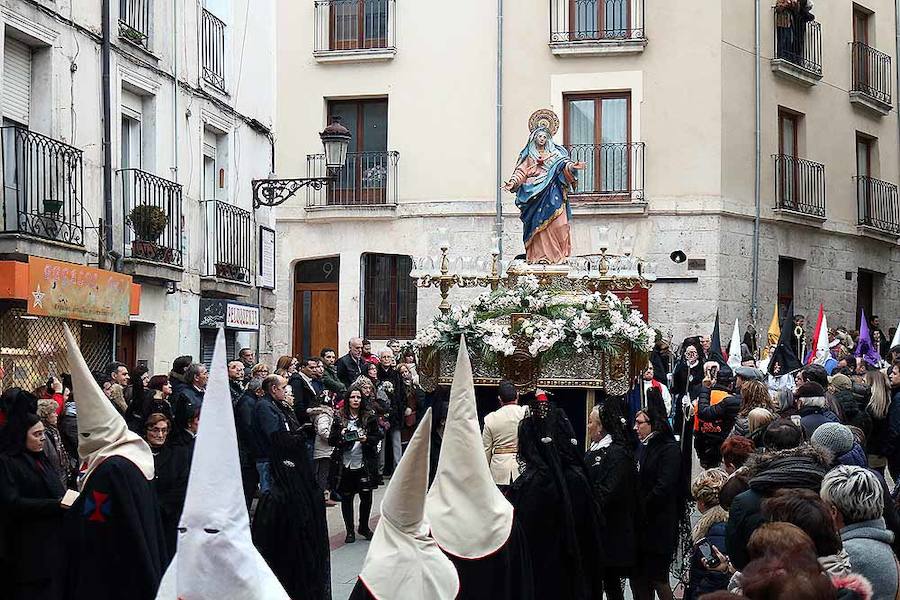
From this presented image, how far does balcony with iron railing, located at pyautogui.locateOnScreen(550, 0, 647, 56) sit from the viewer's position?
79.6 ft

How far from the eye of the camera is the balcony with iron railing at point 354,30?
25.5 metres

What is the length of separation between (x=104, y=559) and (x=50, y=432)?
3004 mm

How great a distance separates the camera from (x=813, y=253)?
26.4 meters

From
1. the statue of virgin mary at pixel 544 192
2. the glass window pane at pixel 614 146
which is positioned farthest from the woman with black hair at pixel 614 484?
the glass window pane at pixel 614 146

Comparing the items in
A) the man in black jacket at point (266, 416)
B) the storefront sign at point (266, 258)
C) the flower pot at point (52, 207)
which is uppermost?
the flower pot at point (52, 207)

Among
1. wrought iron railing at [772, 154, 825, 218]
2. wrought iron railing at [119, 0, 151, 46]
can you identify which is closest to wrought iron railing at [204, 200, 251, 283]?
wrought iron railing at [119, 0, 151, 46]

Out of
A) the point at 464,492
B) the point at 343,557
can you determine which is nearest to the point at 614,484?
the point at 464,492

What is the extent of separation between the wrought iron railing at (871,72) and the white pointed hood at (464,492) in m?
23.2

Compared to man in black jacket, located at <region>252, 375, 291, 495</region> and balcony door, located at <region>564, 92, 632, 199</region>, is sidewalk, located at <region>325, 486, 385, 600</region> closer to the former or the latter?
man in black jacket, located at <region>252, 375, 291, 495</region>

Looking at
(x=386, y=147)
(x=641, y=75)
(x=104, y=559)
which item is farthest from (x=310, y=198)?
(x=104, y=559)

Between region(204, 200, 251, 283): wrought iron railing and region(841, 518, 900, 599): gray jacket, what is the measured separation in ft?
46.8

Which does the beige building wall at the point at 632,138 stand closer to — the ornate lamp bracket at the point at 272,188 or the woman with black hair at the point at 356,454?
the ornate lamp bracket at the point at 272,188

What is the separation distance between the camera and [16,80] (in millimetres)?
15289

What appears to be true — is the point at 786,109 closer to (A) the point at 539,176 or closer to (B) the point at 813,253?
(B) the point at 813,253
